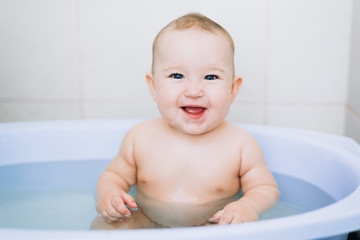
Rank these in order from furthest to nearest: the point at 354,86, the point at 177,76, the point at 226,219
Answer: the point at 354,86 → the point at 177,76 → the point at 226,219

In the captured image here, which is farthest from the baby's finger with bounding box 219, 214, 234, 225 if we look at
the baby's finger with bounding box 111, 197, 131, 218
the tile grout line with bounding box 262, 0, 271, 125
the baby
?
the tile grout line with bounding box 262, 0, 271, 125

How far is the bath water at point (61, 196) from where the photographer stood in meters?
1.11

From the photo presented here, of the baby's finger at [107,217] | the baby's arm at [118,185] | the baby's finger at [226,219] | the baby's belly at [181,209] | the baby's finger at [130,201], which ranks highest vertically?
the baby's finger at [226,219]

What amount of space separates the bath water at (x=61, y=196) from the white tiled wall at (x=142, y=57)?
15.0 inches

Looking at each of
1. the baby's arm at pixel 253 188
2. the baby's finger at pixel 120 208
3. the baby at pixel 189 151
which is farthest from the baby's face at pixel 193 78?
the baby's finger at pixel 120 208

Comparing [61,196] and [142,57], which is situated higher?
[142,57]

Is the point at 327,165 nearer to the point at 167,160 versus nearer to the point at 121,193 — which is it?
the point at 167,160

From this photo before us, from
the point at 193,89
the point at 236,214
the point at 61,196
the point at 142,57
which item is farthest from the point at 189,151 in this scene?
the point at 142,57

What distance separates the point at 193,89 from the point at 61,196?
549mm

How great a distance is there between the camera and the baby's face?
1.03m

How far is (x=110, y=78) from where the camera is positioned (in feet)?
5.40

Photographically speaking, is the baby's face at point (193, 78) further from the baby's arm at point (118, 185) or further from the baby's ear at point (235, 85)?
the baby's arm at point (118, 185)

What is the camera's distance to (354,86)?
57.1 inches

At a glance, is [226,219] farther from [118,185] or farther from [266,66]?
[266,66]
